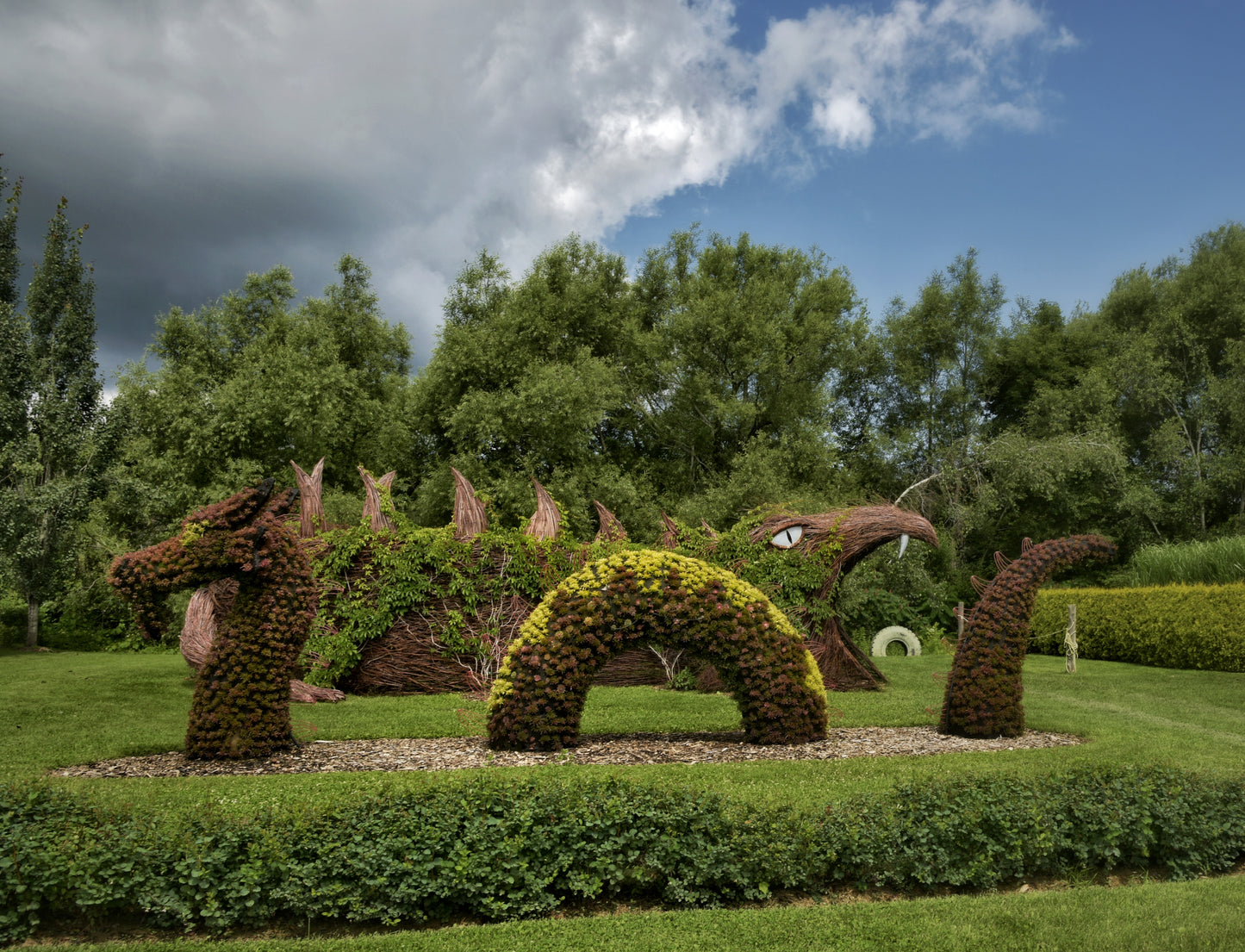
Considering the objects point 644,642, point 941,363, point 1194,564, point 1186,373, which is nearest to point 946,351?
point 941,363

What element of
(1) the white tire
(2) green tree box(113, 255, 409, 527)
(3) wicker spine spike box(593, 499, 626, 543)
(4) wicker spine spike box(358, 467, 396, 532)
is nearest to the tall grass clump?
(1) the white tire

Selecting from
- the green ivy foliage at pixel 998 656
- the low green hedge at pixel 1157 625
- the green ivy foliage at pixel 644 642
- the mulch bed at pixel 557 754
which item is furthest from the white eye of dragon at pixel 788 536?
the low green hedge at pixel 1157 625

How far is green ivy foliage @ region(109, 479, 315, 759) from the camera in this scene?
20.7ft

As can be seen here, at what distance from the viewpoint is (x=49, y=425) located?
19.5 metres

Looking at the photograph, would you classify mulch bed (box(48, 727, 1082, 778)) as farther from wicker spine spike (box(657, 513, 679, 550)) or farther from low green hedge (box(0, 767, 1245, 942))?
wicker spine spike (box(657, 513, 679, 550))

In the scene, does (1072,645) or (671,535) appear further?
(1072,645)

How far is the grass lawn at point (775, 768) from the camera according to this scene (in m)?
3.90

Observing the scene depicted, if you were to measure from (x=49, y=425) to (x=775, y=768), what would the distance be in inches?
824

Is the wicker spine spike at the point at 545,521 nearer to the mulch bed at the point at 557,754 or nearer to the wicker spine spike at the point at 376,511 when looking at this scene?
the wicker spine spike at the point at 376,511

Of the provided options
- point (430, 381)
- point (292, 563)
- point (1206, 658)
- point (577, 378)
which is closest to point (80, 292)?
point (430, 381)

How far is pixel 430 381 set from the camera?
24312 millimetres

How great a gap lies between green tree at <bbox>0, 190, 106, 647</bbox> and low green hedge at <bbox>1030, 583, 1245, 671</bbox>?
22320mm

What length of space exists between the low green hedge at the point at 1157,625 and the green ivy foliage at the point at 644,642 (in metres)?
10.7

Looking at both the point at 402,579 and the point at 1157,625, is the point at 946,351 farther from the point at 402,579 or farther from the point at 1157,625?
the point at 402,579
